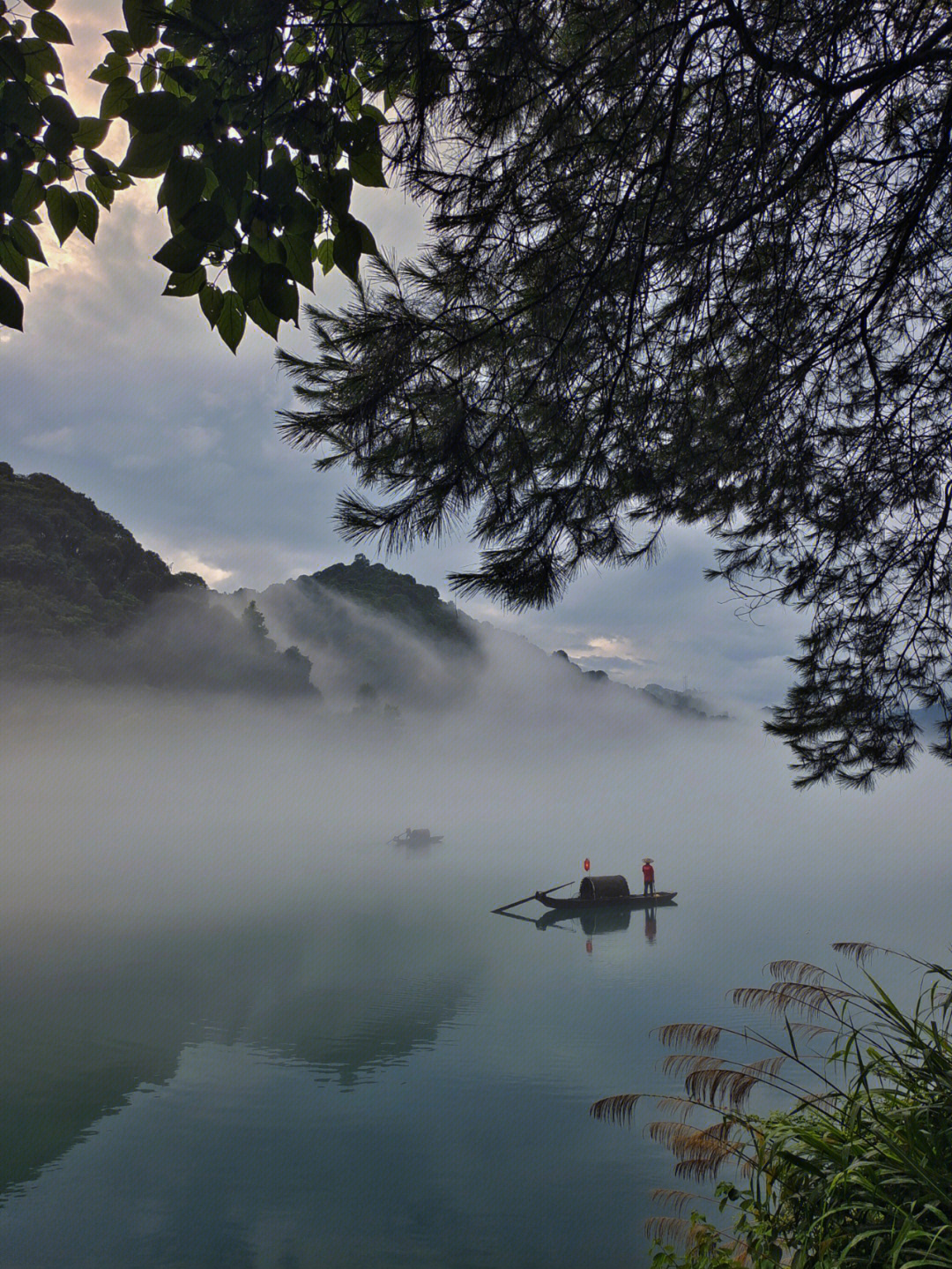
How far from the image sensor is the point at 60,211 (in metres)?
1.50

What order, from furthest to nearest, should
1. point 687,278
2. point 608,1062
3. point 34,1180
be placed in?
point 608,1062, point 34,1180, point 687,278

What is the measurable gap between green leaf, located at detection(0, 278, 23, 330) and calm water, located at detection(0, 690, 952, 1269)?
262 inches

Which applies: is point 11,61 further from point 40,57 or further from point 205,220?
point 205,220

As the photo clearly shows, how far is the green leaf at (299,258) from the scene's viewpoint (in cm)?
129

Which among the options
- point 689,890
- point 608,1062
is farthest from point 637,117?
point 689,890

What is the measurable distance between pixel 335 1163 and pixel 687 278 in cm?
814

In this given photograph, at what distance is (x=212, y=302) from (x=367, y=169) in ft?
1.29

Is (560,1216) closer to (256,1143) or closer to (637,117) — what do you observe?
(256,1143)

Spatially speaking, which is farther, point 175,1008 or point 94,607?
point 94,607

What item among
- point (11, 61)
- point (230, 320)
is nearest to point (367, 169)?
point (230, 320)

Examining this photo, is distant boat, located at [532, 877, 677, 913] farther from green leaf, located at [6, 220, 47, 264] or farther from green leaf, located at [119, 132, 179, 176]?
green leaf, located at [119, 132, 179, 176]

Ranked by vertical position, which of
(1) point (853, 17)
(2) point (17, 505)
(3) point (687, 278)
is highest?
(2) point (17, 505)

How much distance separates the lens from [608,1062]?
1008 centimetres

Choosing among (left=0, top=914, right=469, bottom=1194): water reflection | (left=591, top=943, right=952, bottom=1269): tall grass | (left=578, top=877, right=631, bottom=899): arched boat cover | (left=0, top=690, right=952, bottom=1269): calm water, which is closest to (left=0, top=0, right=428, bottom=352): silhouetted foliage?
(left=591, top=943, right=952, bottom=1269): tall grass
